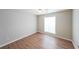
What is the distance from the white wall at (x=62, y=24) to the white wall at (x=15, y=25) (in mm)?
115

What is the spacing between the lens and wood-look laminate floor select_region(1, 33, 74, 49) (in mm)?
1085

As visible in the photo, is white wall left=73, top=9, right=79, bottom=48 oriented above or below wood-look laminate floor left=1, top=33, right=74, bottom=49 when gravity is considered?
above

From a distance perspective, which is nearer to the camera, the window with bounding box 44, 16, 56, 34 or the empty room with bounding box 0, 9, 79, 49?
the empty room with bounding box 0, 9, 79, 49

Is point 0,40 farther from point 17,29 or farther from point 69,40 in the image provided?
point 69,40

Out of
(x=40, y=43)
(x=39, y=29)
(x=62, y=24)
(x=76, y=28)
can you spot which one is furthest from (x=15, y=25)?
(x=76, y=28)

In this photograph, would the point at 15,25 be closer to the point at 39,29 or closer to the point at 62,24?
the point at 39,29

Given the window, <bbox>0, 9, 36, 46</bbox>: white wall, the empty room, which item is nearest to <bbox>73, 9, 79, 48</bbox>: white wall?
the empty room

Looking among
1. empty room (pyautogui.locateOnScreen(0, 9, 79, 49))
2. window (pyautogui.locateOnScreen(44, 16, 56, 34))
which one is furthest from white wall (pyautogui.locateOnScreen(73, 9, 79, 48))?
window (pyautogui.locateOnScreen(44, 16, 56, 34))

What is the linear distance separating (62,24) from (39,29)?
0.38 m

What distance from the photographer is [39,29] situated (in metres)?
1.23

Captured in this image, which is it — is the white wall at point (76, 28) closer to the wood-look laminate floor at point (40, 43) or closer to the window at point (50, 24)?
the wood-look laminate floor at point (40, 43)

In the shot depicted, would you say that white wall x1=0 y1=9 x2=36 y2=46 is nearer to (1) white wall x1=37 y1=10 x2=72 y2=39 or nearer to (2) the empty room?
(2) the empty room
